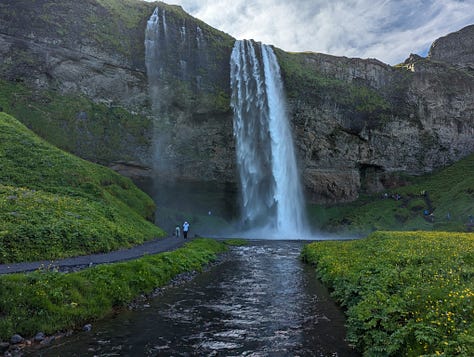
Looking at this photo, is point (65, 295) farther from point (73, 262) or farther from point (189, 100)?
point (189, 100)

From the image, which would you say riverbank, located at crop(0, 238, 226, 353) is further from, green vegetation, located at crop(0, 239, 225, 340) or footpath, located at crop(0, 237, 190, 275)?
footpath, located at crop(0, 237, 190, 275)

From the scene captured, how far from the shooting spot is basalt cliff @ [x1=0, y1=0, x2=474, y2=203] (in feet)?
153

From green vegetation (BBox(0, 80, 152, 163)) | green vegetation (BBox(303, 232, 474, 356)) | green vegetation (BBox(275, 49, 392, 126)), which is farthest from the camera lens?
green vegetation (BBox(275, 49, 392, 126))

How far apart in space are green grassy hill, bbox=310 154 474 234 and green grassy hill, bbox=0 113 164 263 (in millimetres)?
37931

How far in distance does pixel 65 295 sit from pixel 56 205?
12.7m

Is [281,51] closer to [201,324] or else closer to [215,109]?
[215,109]

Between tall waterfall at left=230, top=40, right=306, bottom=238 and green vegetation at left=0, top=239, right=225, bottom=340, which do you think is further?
tall waterfall at left=230, top=40, right=306, bottom=238

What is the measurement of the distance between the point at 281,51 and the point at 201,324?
213 feet

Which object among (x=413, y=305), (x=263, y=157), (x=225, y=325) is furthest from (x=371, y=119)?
(x=225, y=325)

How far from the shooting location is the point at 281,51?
67.7 meters

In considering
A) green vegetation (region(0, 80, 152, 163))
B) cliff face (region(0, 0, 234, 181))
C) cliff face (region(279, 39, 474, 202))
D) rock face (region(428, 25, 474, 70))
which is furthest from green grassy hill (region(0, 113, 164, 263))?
rock face (region(428, 25, 474, 70))

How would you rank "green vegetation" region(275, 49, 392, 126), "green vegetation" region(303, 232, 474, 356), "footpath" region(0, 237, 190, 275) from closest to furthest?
"green vegetation" region(303, 232, 474, 356) < "footpath" region(0, 237, 190, 275) < "green vegetation" region(275, 49, 392, 126)

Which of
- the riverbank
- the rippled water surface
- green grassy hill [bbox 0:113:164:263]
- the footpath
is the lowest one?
the rippled water surface

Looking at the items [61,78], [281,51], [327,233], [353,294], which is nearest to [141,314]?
[353,294]
